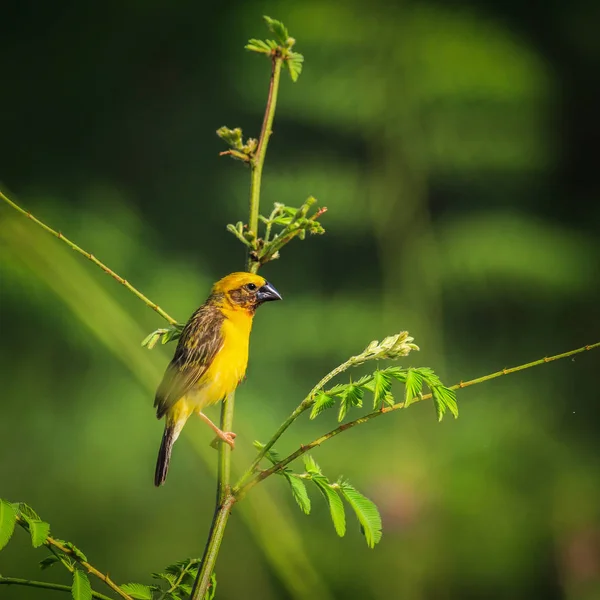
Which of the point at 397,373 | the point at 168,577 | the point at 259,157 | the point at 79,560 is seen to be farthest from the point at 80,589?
the point at 259,157

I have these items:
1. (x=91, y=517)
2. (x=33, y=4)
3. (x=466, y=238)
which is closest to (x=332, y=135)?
(x=466, y=238)

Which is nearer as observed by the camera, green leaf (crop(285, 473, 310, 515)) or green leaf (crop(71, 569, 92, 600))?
green leaf (crop(71, 569, 92, 600))

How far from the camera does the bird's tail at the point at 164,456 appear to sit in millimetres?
1440

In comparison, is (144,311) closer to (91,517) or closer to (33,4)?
(91,517)

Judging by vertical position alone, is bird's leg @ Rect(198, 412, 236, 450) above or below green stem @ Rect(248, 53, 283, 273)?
below

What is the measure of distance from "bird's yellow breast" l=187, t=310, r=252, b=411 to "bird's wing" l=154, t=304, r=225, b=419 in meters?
0.01

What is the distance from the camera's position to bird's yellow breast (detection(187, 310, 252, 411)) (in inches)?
62.8

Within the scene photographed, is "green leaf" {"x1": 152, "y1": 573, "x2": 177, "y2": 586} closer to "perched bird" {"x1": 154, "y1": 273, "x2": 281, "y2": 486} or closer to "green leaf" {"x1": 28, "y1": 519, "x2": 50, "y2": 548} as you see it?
"green leaf" {"x1": 28, "y1": 519, "x2": 50, "y2": 548}

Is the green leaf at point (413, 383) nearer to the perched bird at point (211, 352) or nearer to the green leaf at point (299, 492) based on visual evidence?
the green leaf at point (299, 492)

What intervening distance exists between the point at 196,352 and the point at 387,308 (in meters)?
1.82

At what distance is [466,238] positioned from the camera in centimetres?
363

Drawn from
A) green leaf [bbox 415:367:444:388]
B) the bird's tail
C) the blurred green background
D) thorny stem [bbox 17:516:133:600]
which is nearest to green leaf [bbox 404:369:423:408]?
green leaf [bbox 415:367:444:388]

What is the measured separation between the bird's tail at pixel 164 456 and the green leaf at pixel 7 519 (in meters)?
0.51

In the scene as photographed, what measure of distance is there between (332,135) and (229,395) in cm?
320
